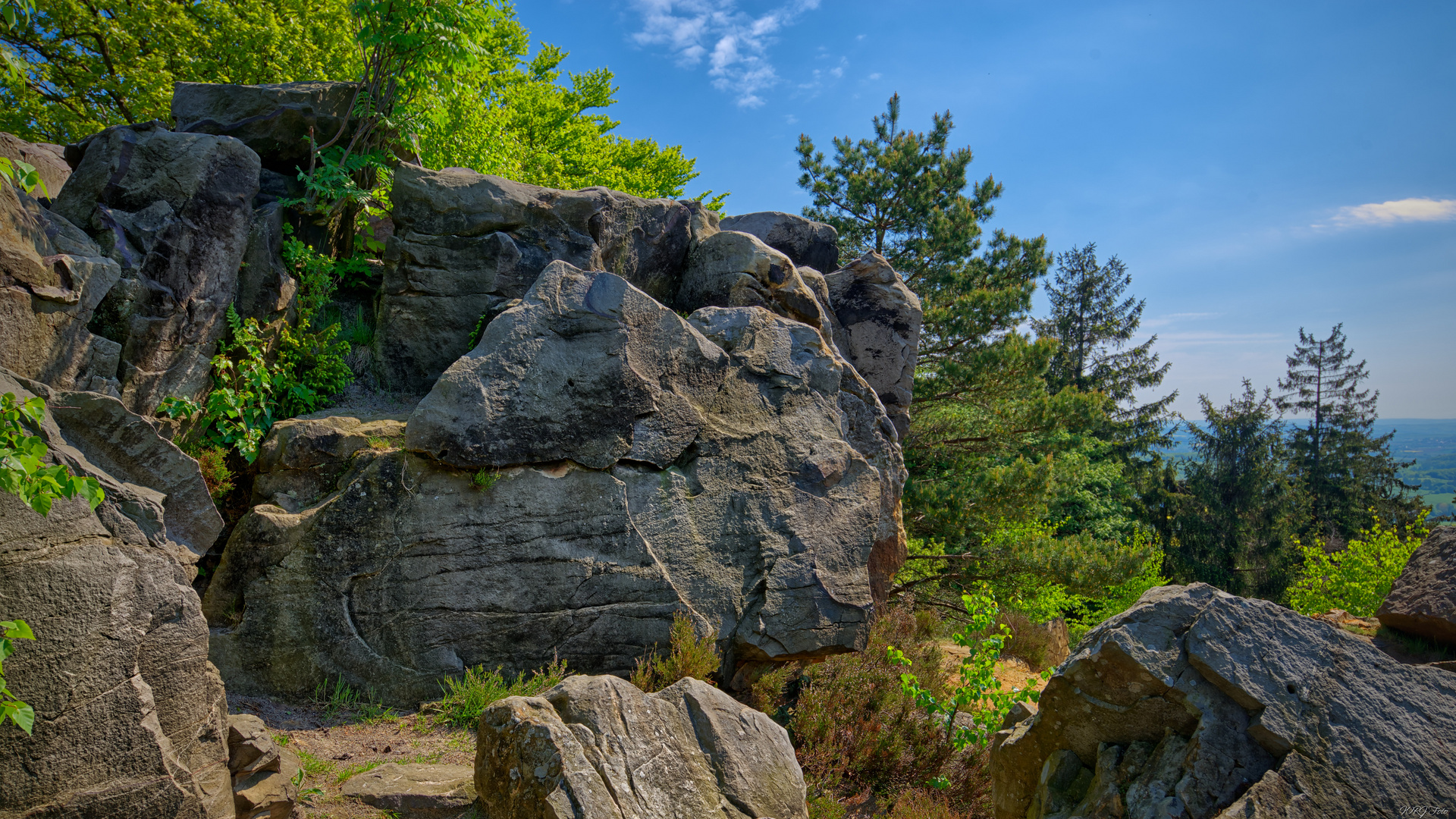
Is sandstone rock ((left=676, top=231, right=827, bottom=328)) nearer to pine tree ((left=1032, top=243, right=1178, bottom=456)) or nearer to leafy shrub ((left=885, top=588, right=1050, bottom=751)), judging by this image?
leafy shrub ((left=885, top=588, right=1050, bottom=751))

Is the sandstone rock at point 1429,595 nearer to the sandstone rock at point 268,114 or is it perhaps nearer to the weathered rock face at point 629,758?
the weathered rock face at point 629,758

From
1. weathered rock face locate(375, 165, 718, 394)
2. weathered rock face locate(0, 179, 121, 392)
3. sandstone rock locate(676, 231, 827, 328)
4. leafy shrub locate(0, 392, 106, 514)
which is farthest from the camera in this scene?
sandstone rock locate(676, 231, 827, 328)

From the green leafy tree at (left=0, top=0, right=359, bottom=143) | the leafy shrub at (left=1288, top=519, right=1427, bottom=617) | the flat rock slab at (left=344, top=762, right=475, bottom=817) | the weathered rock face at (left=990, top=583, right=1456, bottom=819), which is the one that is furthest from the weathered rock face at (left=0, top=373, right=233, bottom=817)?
the leafy shrub at (left=1288, top=519, right=1427, bottom=617)

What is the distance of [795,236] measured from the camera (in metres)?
12.4

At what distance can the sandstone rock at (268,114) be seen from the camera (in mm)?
8031

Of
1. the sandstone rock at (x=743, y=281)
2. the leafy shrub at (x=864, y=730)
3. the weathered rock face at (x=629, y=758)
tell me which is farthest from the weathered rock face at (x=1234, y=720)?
the sandstone rock at (x=743, y=281)

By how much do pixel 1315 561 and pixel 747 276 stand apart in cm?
2410

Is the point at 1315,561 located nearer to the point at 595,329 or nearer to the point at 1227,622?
the point at 1227,622

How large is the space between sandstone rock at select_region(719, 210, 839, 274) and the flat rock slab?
9262 millimetres

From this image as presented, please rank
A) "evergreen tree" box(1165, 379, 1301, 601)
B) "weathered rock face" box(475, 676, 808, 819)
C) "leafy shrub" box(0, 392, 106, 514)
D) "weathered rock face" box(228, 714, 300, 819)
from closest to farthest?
"leafy shrub" box(0, 392, 106, 514)
"weathered rock face" box(475, 676, 808, 819)
"weathered rock face" box(228, 714, 300, 819)
"evergreen tree" box(1165, 379, 1301, 601)

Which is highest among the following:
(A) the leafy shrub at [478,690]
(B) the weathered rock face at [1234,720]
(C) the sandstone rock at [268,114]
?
(C) the sandstone rock at [268,114]

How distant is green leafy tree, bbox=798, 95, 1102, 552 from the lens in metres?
14.7

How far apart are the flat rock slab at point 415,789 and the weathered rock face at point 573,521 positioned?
1249mm

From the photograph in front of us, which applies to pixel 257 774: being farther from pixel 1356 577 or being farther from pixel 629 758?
pixel 1356 577
